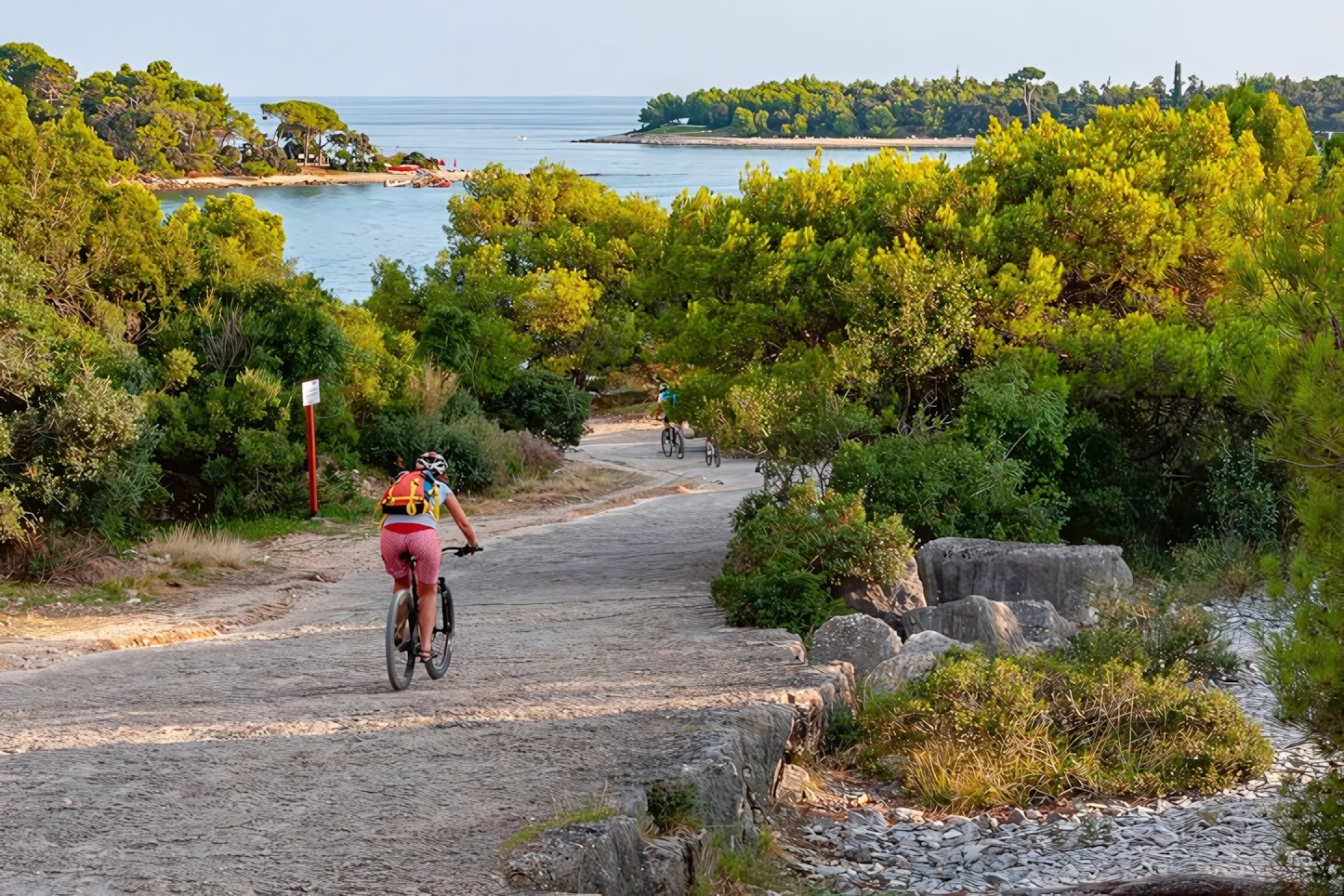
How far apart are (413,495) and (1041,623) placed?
532 centimetres

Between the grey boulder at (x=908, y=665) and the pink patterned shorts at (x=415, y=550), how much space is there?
9.47 feet

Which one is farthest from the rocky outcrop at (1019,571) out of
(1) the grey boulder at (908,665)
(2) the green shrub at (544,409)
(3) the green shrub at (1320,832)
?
(2) the green shrub at (544,409)

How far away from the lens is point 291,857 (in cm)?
547

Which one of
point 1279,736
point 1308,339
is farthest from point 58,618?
point 1308,339

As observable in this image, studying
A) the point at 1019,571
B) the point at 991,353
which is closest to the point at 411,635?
the point at 1019,571

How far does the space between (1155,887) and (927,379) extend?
35.5 ft

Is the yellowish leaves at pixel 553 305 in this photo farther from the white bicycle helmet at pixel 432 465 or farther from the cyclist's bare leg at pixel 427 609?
the white bicycle helmet at pixel 432 465

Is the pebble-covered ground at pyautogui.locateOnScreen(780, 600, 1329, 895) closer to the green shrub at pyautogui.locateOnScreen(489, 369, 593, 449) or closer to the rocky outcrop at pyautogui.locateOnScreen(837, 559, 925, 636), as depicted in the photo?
the rocky outcrop at pyautogui.locateOnScreen(837, 559, 925, 636)

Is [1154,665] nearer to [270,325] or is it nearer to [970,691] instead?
[970,691]

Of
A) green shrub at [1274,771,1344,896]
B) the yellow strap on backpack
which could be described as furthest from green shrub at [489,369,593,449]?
green shrub at [1274,771,1344,896]

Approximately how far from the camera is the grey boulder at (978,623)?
34.1 ft

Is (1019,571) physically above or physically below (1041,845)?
above

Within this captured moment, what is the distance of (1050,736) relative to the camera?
8.36 meters

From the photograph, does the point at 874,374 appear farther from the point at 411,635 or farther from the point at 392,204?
the point at 392,204
